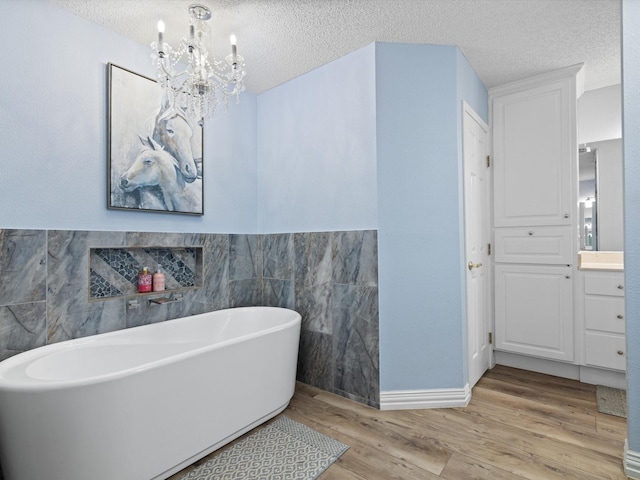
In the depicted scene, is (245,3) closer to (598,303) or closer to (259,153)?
(259,153)

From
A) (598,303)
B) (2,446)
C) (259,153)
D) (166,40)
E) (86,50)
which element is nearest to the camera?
(2,446)

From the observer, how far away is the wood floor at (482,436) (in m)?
1.72

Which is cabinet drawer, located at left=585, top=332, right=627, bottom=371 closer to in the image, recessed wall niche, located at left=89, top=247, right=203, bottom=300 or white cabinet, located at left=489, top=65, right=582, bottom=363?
white cabinet, located at left=489, top=65, right=582, bottom=363

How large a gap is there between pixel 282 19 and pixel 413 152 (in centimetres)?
119

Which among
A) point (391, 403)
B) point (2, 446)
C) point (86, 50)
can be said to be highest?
point (86, 50)

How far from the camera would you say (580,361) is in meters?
2.77

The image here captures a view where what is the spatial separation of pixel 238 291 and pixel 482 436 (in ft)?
6.78

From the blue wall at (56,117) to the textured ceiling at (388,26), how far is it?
0.52 ft

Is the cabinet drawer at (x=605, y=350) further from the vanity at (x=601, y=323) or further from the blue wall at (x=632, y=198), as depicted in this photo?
the blue wall at (x=632, y=198)

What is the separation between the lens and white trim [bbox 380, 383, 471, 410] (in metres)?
2.34

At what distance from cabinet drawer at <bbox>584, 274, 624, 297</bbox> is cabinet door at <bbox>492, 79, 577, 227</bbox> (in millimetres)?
497

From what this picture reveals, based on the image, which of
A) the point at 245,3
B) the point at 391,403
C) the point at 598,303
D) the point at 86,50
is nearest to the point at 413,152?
the point at 245,3

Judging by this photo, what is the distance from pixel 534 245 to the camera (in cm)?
296

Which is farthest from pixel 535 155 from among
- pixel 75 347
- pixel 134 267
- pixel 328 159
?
pixel 75 347
